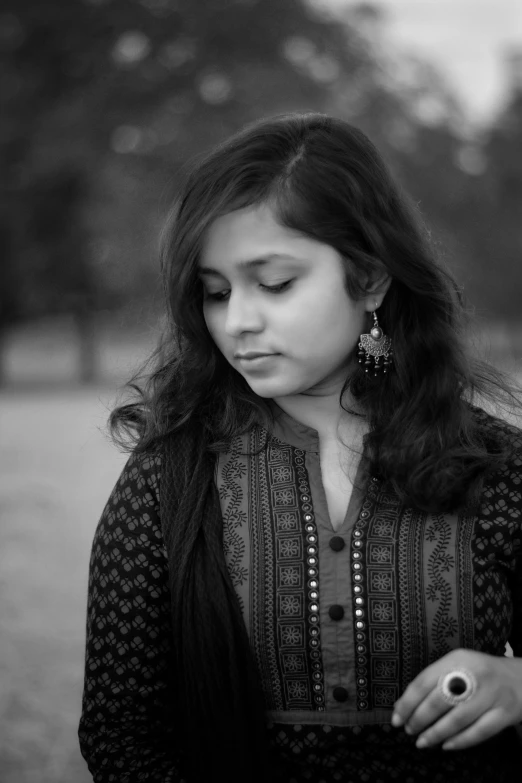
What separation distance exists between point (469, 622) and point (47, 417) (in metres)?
12.4

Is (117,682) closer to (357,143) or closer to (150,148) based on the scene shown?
(357,143)

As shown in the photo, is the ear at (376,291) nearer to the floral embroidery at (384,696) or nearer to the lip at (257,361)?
the lip at (257,361)

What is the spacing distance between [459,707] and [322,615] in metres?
0.36

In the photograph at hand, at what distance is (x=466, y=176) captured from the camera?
27.7 m

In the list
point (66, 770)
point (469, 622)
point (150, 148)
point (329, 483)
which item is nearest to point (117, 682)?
point (329, 483)

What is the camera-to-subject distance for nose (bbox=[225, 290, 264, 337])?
6.37 feet

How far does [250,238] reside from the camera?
6.35 ft

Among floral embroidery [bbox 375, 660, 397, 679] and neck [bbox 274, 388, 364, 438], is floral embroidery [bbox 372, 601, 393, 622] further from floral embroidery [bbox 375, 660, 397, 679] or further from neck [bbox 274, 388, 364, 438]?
neck [bbox 274, 388, 364, 438]

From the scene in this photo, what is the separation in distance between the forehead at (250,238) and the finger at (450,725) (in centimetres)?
96

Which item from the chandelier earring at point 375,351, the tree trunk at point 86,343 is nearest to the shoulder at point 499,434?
the chandelier earring at point 375,351

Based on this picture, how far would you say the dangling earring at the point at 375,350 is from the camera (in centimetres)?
215

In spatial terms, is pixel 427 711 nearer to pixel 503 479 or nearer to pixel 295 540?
pixel 295 540

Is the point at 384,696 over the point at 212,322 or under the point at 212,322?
under

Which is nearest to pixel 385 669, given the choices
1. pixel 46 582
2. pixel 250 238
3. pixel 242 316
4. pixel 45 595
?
pixel 242 316
